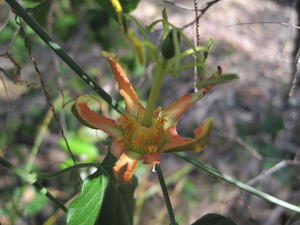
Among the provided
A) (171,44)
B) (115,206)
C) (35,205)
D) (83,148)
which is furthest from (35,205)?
(171,44)

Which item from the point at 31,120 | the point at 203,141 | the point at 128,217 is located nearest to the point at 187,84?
the point at 31,120

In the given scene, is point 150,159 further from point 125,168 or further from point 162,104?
point 162,104


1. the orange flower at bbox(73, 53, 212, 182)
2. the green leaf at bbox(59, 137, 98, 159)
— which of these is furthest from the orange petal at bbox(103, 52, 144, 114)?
the green leaf at bbox(59, 137, 98, 159)

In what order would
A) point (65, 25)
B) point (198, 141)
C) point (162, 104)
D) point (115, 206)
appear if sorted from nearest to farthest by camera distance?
point (198, 141) < point (115, 206) < point (65, 25) < point (162, 104)

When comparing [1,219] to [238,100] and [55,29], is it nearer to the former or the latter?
[55,29]

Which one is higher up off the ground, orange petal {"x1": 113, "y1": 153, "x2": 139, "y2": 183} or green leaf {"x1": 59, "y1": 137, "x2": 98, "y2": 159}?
orange petal {"x1": 113, "y1": 153, "x2": 139, "y2": 183}

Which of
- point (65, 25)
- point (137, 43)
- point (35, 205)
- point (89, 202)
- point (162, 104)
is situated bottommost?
point (162, 104)

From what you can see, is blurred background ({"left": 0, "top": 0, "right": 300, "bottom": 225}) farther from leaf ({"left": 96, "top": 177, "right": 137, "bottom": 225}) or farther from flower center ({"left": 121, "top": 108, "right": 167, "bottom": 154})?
flower center ({"left": 121, "top": 108, "right": 167, "bottom": 154})

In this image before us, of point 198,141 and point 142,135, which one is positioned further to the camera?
point 142,135
